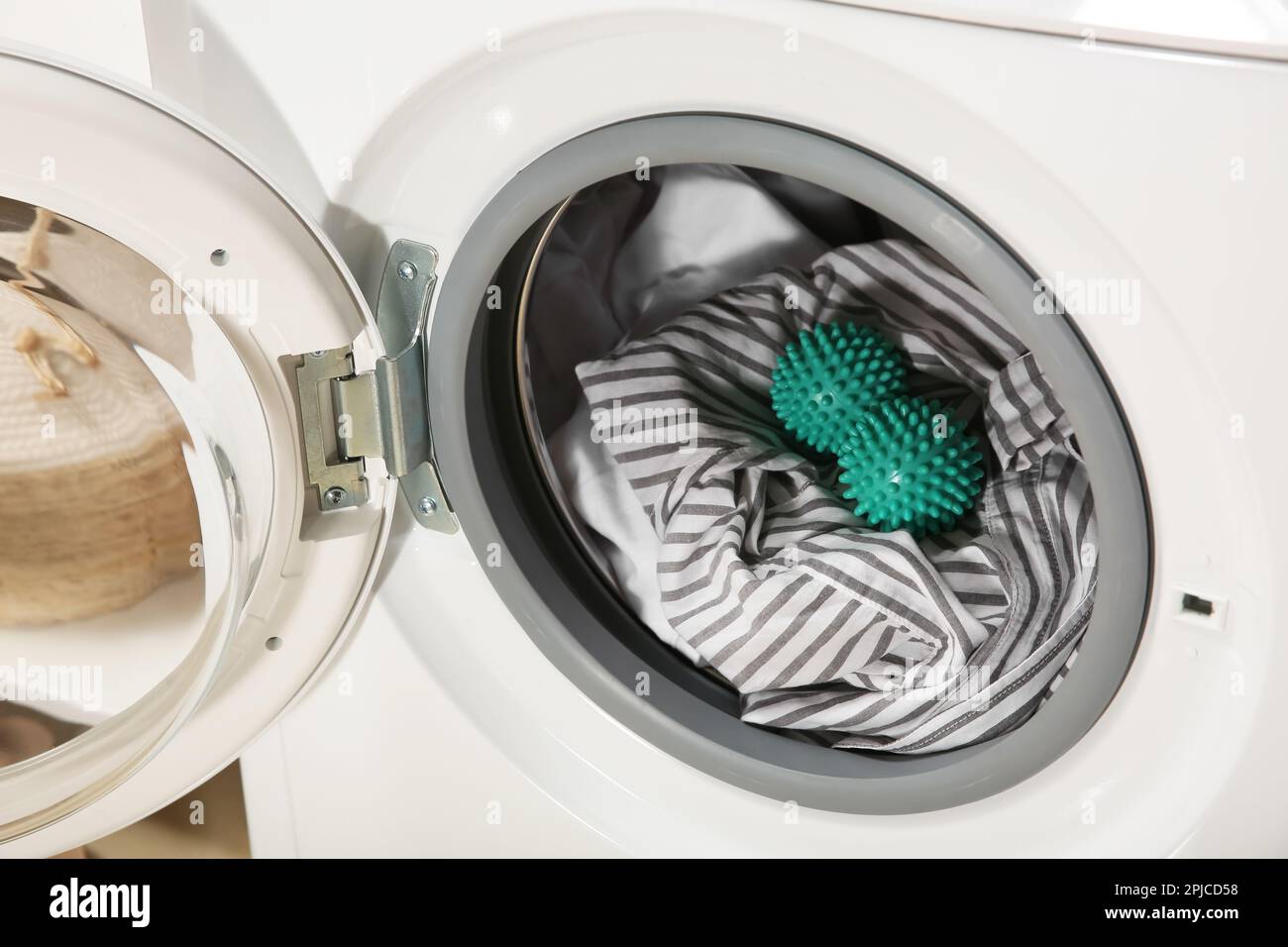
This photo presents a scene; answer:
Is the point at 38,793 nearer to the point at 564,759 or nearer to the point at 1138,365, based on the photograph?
the point at 564,759

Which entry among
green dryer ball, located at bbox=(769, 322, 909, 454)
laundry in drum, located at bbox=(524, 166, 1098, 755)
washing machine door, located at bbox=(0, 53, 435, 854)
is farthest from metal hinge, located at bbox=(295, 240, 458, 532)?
green dryer ball, located at bbox=(769, 322, 909, 454)

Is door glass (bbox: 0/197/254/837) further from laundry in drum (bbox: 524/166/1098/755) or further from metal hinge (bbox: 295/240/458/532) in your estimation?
laundry in drum (bbox: 524/166/1098/755)

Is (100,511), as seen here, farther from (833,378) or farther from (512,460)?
(833,378)

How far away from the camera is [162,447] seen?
0.58 meters

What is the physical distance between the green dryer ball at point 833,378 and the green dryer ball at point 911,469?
0.02 metres

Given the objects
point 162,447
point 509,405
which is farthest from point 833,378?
point 162,447

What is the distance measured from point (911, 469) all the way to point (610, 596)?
241mm

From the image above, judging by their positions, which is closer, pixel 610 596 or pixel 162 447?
pixel 162 447


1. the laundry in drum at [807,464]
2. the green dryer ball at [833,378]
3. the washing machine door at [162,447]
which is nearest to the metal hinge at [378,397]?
the washing machine door at [162,447]

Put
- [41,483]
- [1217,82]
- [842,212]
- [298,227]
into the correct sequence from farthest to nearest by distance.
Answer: [842,212], [41,483], [298,227], [1217,82]

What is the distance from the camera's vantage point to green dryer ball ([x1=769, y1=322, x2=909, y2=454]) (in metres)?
0.67

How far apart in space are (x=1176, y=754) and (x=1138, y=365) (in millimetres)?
216

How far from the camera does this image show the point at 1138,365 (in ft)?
1.38
